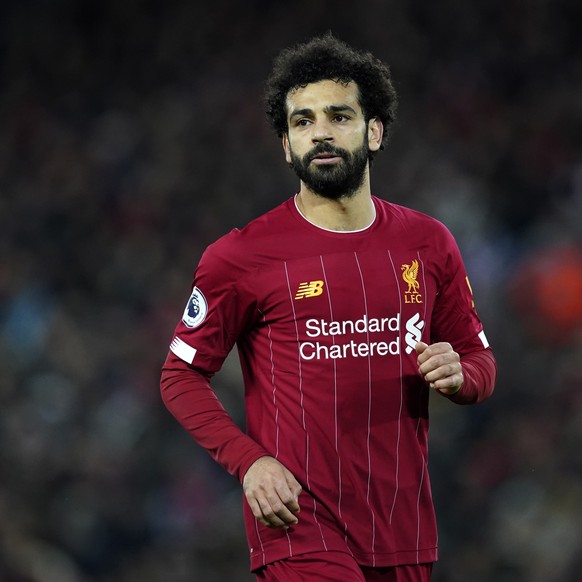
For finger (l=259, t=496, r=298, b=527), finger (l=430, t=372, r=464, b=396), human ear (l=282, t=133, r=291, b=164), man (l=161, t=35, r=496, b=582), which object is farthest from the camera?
human ear (l=282, t=133, r=291, b=164)

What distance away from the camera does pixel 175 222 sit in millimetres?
5977

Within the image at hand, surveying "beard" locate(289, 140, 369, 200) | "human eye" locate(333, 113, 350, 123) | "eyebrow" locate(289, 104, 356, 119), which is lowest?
"beard" locate(289, 140, 369, 200)

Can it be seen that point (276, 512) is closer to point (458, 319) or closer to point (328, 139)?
point (458, 319)

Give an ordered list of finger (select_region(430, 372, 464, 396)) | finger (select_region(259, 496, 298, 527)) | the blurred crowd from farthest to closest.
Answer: the blurred crowd, finger (select_region(430, 372, 464, 396)), finger (select_region(259, 496, 298, 527))

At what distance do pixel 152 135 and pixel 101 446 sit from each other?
1.83 metres

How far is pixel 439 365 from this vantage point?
254 centimetres

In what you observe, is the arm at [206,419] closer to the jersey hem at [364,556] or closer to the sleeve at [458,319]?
the jersey hem at [364,556]

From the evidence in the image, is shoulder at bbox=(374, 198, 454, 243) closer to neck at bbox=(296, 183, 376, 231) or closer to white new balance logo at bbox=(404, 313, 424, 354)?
neck at bbox=(296, 183, 376, 231)

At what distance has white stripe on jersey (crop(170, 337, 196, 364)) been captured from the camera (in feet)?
9.24

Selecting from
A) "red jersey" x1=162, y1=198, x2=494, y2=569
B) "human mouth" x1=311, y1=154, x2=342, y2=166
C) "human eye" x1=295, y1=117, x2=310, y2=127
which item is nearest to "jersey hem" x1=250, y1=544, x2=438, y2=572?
"red jersey" x1=162, y1=198, x2=494, y2=569

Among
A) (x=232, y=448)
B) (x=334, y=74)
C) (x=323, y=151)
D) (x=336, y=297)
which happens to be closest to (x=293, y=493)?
(x=232, y=448)

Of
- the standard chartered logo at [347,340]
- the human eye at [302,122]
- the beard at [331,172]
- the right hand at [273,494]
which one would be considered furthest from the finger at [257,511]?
the human eye at [302,122]

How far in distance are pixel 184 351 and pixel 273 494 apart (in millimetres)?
530

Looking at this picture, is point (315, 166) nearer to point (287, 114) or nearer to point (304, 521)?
point (287, 114)
